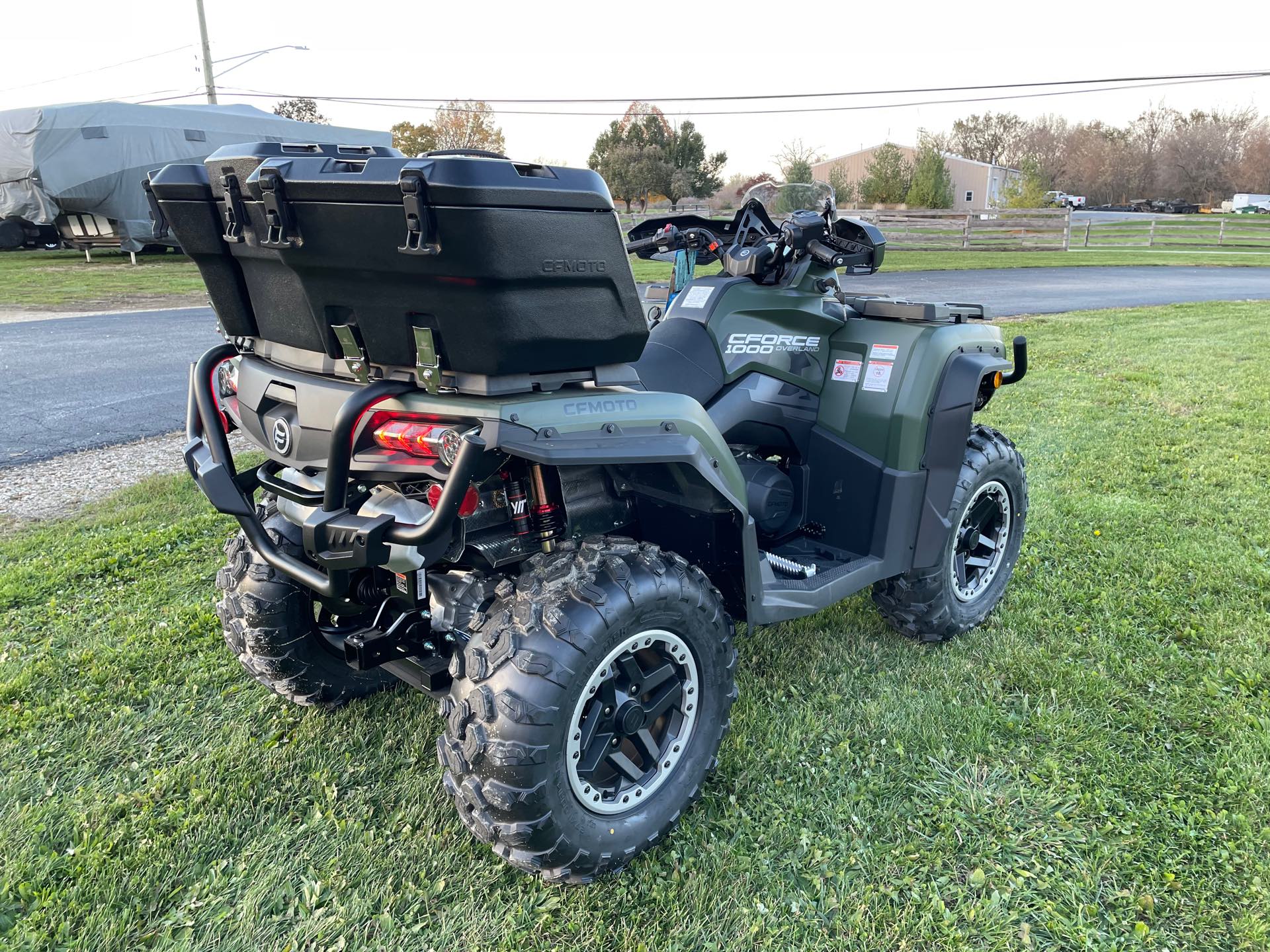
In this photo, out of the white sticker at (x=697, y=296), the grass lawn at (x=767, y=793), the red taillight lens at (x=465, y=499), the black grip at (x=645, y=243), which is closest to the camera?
the red taillight lens at (x=465, y=499)

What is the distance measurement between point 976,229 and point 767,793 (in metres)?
29.1

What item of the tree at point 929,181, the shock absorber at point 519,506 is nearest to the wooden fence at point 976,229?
the tree at point 929,181

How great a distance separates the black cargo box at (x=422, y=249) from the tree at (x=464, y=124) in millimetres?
42118

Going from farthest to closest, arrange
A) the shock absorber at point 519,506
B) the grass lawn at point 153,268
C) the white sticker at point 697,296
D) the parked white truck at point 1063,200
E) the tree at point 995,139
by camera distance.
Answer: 1. the tree at point 995,139
2. the parked white truck at point 1063,200
3. the grass lawn at point 153,268
4. the white sticker at point 697,296
5. the shock absorber at point 519,506

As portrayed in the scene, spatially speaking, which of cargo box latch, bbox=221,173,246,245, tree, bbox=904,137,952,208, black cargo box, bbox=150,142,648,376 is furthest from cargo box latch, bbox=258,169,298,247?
tree, bbox=904,137,952,208

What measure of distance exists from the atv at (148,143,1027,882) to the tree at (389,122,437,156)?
4125 cm

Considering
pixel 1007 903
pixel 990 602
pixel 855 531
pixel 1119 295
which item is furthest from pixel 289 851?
pixel 1119 295

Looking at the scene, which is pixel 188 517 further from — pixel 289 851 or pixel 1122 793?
pixel 1122 793

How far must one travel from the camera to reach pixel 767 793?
9.41 ft

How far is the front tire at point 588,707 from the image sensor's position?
2.22m

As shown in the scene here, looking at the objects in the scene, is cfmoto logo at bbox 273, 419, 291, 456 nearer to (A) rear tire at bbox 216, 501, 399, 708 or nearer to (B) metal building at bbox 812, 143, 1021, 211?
(A) rear tire at bbox 216, 501, 399, 708

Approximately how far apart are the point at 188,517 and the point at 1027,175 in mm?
36947

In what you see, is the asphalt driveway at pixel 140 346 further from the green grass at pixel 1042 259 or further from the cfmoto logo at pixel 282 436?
the cfmoto logo at pixel 282 436

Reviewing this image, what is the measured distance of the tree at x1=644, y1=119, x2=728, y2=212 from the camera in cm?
4359
